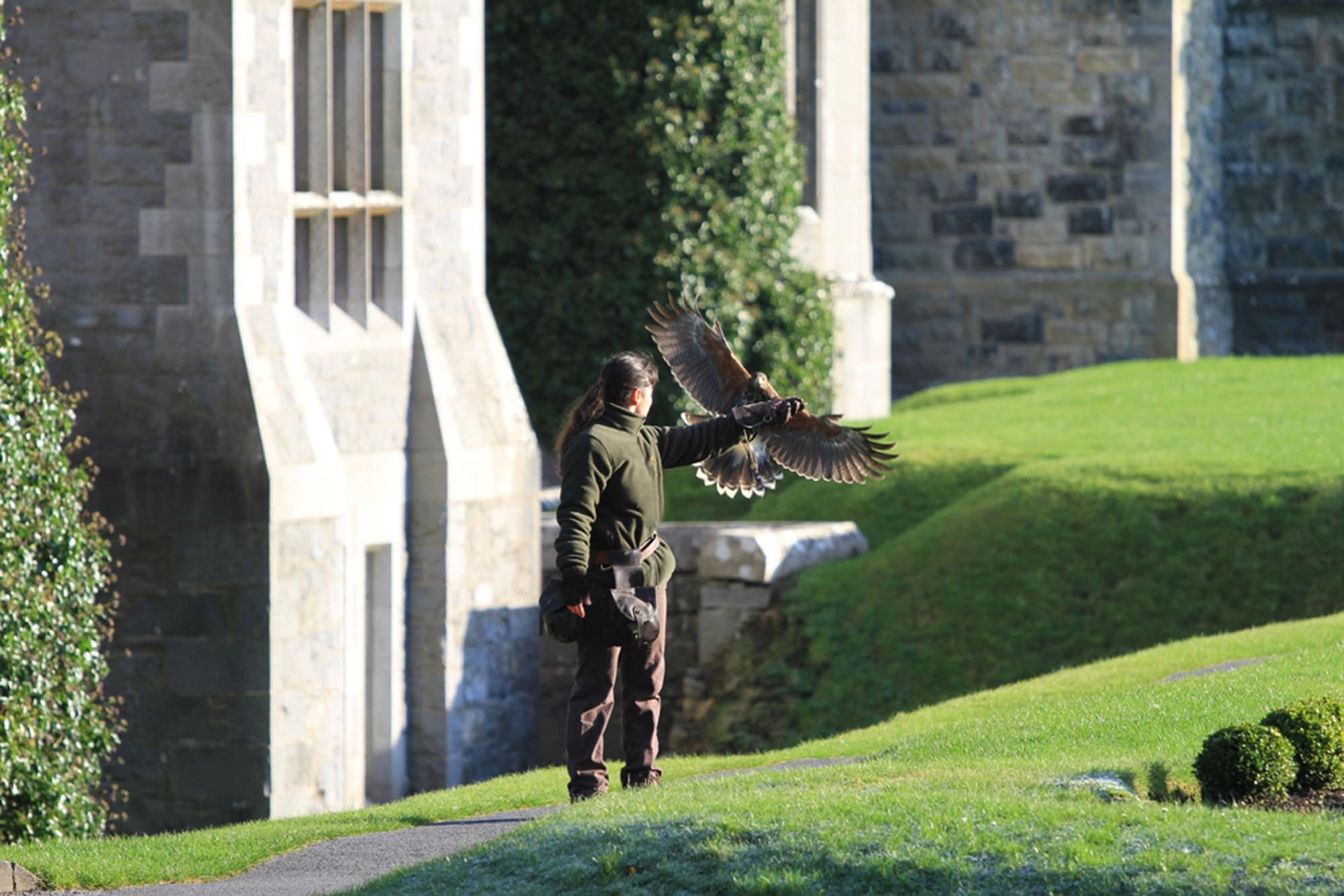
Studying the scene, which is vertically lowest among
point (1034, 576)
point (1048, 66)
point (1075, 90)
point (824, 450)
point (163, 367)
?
point (1034, 576)

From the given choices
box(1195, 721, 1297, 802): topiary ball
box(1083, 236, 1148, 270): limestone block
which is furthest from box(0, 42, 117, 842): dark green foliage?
box(1083, 236, 1148, 270): limestone block

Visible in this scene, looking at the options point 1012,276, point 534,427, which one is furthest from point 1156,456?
point 1012,276

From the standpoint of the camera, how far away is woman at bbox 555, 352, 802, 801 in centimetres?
796

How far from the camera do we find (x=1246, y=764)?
24.5ft

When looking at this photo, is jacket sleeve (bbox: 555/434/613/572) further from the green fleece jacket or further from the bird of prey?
the bird of prey

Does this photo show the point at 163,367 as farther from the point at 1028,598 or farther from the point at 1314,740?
the point at 1314,740

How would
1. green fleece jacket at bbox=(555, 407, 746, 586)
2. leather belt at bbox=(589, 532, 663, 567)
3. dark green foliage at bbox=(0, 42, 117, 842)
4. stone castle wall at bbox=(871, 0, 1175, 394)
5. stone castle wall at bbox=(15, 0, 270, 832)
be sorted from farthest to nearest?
stone castle wall at bbox=(871, 0, 1175, 394)
stone castle wall at bbox=(15, 0, 270, 832)
dark green foliage at bbox=(0, 42, 117, 842)
leather belt at bbox=(589, 532, 663, 567)
green fleece jacket at bbox=(555, 407, 746, 586)

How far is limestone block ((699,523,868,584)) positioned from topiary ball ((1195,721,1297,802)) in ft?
22.9

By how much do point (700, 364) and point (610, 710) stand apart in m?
1.52

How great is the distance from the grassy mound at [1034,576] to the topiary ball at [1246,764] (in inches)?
231

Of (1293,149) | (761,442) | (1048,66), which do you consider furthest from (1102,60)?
(761,442)

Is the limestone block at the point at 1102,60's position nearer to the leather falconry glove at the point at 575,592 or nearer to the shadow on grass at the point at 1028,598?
the shadow on grass at the point at 1028,598

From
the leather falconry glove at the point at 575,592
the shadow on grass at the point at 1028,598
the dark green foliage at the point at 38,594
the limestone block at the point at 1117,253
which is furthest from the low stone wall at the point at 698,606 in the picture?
the limestone block at the point at 1117,253

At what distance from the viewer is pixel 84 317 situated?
488 inches
